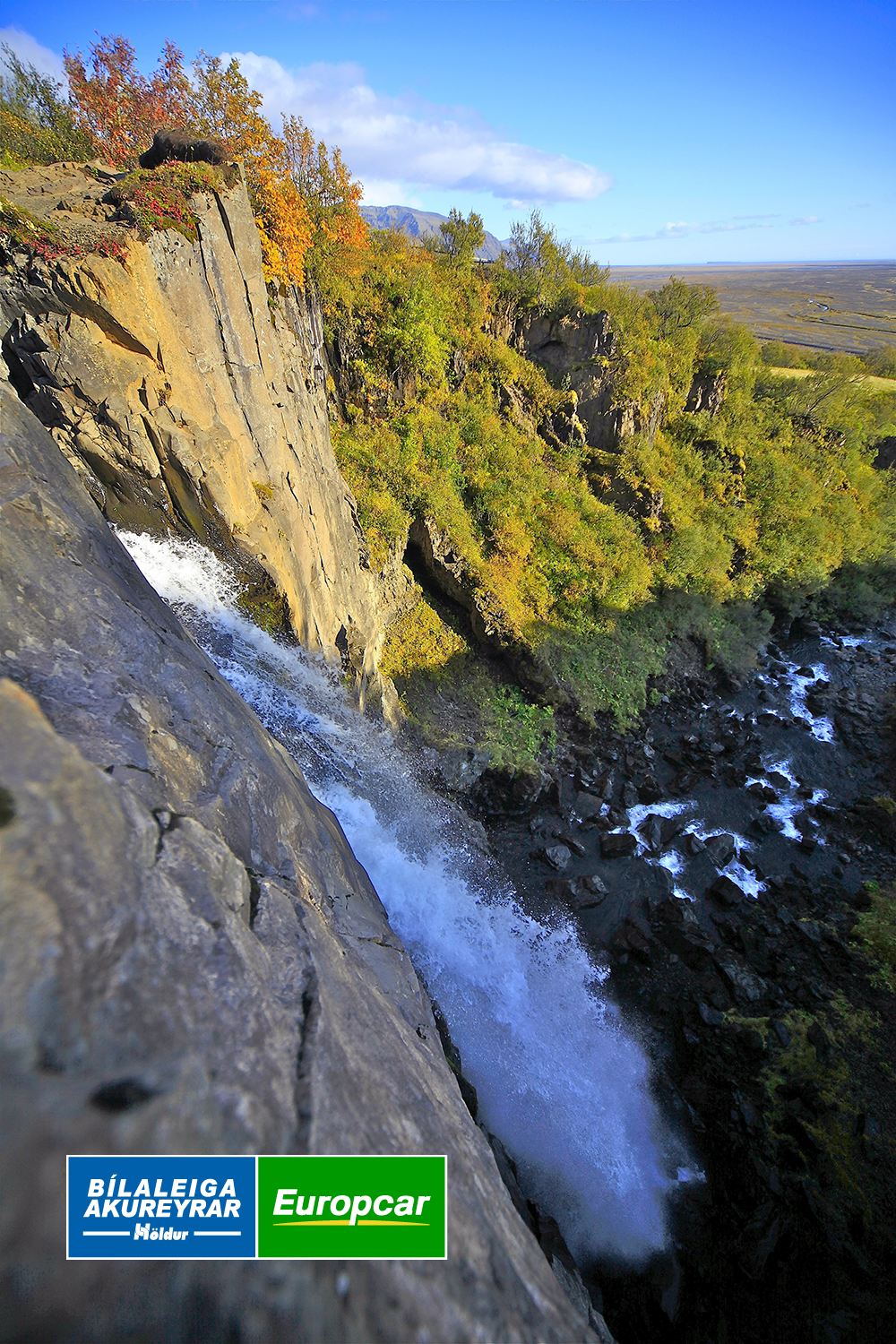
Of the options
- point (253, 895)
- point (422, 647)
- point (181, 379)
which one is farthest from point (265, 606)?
point (253, 895)

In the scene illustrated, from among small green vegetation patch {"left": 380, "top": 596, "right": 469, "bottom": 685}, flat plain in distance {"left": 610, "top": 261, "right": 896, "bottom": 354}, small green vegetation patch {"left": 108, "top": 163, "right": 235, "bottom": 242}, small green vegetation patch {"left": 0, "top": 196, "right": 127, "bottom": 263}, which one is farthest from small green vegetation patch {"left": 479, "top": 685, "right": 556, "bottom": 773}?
flat plain in distance {"left": 610, "top": 261, "right": 896, "bottom": 354}

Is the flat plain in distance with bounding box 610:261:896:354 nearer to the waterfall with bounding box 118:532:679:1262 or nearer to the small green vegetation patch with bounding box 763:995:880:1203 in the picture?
the waterfall with bounding box 118:532:679:1262

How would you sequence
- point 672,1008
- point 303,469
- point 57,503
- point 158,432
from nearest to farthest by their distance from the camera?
point 57,503
point 158,432
point 672,1008
point 303,469

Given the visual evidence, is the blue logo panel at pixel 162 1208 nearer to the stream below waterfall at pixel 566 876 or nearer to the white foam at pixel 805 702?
the stream below waterfall at pixel 566 876

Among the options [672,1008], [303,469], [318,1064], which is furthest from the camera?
[303,469]

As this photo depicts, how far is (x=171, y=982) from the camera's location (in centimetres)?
292

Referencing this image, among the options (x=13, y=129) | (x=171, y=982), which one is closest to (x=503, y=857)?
(x=171, y=982)

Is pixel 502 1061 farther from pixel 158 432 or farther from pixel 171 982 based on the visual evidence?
pixel 158 432

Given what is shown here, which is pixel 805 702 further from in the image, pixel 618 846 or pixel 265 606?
pixel 265 606

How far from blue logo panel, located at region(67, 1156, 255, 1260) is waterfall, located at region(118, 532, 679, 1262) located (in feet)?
24.4

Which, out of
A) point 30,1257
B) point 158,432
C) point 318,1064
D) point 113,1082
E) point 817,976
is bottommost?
point 817,976

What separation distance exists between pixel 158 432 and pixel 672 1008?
50.9 feet

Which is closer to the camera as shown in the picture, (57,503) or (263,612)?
(57,503)

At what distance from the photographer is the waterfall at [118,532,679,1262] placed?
846 centimetres
